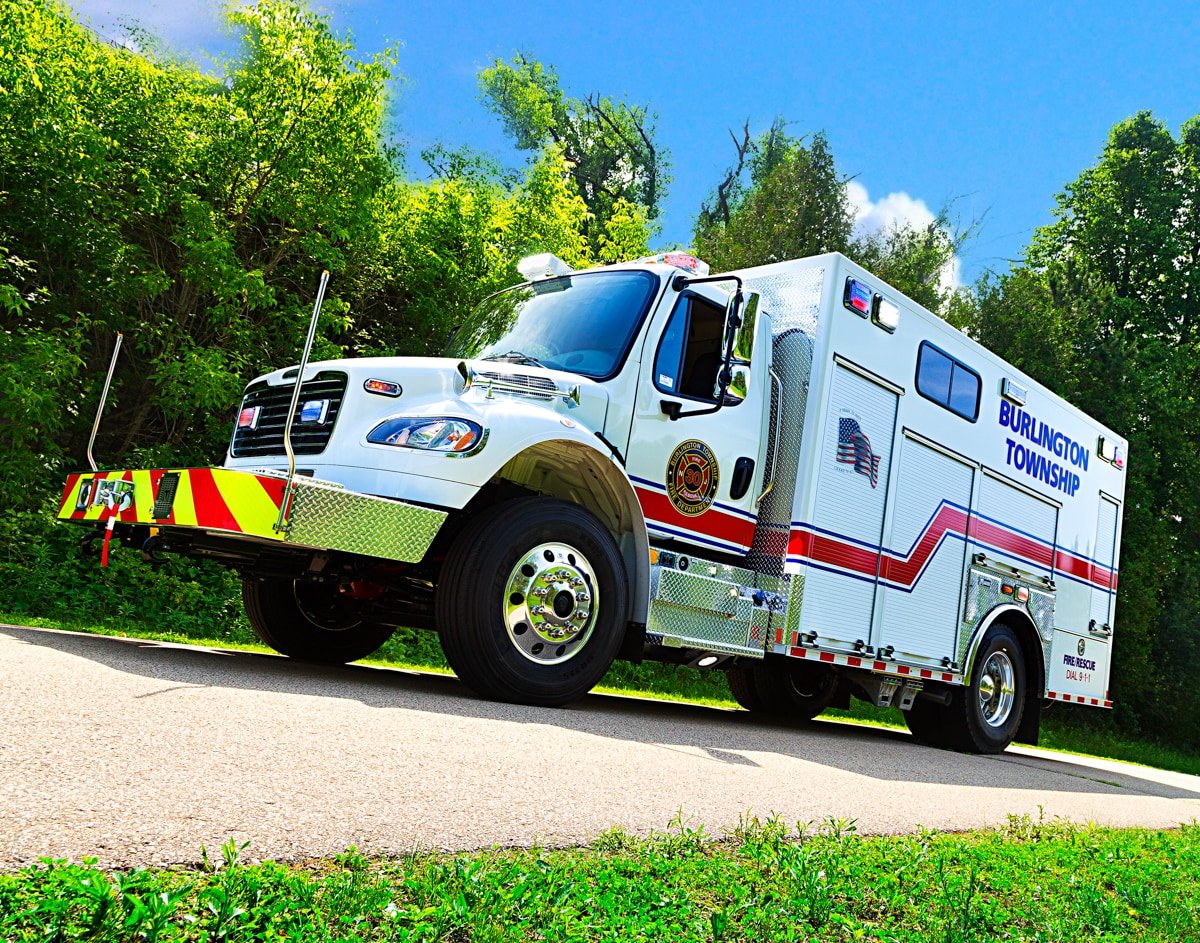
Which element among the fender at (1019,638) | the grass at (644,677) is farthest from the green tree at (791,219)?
the fender at (1019,638)

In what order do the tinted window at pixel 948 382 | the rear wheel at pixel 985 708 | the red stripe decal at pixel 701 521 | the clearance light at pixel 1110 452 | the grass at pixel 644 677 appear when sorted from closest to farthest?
the red stripe decal at pixel 701 521 → the tinted window at pixel 948 382 → the rear wheel at pixel 985 708 → the grass at pixel 644 677 → the clearance light at pixel 1110 452

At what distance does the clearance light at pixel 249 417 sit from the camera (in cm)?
698

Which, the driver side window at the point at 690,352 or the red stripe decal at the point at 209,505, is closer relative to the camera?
the red stripe decal at the point at 209,505

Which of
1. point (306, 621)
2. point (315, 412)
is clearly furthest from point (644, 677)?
point (315, 412)

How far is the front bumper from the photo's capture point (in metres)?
5.42

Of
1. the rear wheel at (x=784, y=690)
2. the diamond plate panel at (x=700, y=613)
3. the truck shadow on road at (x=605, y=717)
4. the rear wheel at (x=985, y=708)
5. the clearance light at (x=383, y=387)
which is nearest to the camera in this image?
the truck shadow on road at (x=605, y=717)

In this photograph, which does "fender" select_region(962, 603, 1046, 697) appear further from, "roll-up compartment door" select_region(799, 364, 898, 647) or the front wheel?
the front wheel

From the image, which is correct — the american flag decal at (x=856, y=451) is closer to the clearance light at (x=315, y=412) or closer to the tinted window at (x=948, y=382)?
the tinted window at (x=948, y=382)

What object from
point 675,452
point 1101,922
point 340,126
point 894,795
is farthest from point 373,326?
point 1101,922

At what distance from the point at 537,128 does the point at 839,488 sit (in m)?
32.8

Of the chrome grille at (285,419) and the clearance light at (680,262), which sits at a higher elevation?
the clearance light at (680,262)

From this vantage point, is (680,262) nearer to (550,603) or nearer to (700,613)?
(700,613)

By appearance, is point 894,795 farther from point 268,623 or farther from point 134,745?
point 268,623

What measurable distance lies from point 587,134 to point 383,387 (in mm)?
35130
